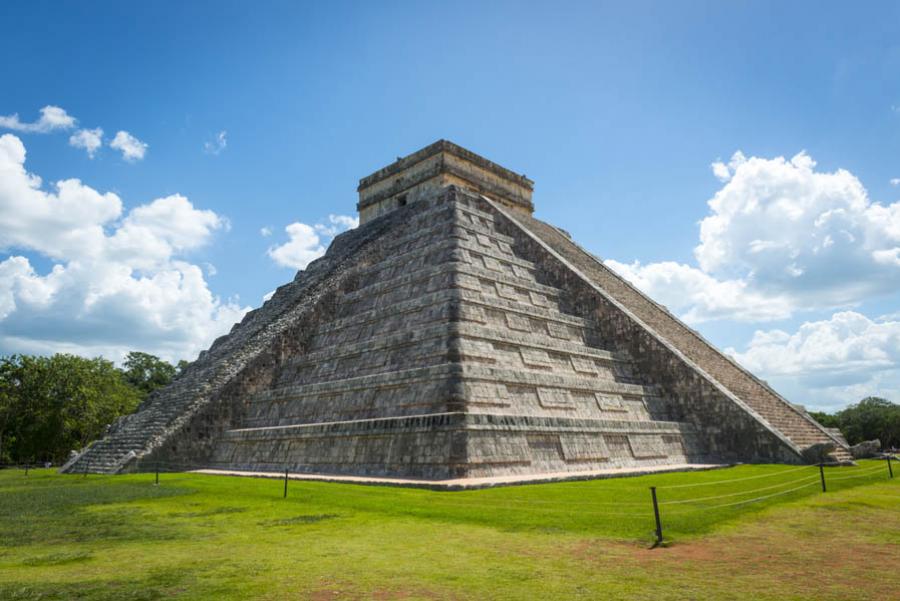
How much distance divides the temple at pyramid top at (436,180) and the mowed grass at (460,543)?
17.6m

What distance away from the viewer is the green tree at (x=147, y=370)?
56.0m

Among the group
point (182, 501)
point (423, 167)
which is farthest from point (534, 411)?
point (423, 167)

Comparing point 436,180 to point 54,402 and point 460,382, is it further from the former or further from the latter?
point 54,402

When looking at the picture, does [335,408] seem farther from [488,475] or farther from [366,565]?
[366,565]

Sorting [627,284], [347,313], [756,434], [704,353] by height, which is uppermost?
[627,284]

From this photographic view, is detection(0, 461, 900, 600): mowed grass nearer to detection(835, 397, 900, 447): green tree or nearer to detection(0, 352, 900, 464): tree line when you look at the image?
detection(0, 352, 900, 464): tree line

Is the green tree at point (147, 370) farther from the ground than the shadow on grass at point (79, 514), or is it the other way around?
the green tree at point (147, 370)

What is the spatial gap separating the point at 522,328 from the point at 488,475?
6.18 m

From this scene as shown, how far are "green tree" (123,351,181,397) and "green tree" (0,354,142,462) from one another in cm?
1924

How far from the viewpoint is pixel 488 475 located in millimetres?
11430

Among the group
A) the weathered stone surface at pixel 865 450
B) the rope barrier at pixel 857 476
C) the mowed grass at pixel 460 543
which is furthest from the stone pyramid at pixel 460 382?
the mowed grass at pixel 460 543

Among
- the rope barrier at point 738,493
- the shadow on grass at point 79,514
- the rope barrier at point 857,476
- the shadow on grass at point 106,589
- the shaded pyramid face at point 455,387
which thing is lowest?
the shadow on grass at point 106,589

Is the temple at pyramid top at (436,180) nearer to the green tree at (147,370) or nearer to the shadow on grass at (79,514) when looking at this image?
the shadow on grass at (79,514)

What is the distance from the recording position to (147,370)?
57.2 m
